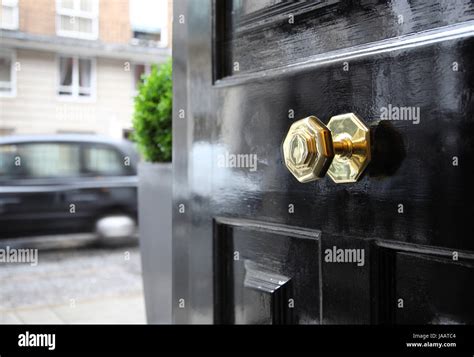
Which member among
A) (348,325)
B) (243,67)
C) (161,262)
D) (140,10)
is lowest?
(161,262)

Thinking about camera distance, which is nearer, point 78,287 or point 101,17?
point 101,17

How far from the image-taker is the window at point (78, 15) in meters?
1.12

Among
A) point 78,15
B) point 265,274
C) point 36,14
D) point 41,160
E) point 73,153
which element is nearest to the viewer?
point 265,274

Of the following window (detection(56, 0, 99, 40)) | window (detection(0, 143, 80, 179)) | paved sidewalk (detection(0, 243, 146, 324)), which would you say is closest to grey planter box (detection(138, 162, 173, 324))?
paved sidewalk (detection(0, 243, 146, 324))

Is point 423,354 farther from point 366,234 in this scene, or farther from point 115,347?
point 115,347

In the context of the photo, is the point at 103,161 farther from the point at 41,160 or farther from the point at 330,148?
the point at 330,148

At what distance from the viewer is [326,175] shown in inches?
24.2

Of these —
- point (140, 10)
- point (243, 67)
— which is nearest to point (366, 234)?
point (243, 67)

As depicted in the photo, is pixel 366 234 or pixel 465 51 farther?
pixel 366 234

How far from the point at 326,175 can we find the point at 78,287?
10.6 ft

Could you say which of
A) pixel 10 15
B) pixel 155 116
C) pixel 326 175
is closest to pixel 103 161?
pixel 155 116

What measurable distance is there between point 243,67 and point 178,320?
1.46 ft

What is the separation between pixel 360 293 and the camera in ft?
1.94

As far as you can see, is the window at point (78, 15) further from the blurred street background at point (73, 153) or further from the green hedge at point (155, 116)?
the green hedge at point (155, 116)
